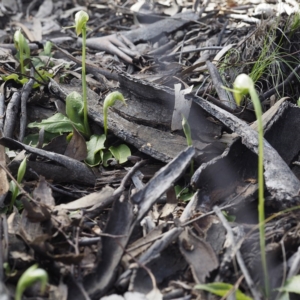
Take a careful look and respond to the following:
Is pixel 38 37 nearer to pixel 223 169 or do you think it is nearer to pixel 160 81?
pixel 160 81

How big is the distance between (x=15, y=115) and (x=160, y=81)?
72 cm

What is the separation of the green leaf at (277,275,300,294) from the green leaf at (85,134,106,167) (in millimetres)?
912

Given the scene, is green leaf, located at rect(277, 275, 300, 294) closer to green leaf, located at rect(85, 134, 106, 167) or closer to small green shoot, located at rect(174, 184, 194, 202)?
small green shoot, located at rect(174, 184, 194, 202)

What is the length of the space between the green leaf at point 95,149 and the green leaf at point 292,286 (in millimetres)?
912

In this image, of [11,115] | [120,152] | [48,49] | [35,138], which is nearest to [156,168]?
[120,152]

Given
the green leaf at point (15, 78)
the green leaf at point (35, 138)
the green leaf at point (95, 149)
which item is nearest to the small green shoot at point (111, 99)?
the green leaf at point (95, 149)

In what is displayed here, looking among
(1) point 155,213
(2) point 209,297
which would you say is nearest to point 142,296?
(2) point 209,297

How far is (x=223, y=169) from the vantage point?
75.9 inches

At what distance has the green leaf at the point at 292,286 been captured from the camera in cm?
146

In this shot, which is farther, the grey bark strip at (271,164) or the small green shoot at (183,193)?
the small green shoot at (183,193)

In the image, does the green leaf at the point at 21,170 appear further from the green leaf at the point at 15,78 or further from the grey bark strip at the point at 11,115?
the green leaf at the point at 15,78

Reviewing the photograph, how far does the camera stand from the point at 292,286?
1.47 metres

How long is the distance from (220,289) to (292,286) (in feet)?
0.68

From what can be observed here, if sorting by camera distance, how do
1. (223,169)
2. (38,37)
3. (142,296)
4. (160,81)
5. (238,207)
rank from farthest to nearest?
(38,37)
(160,81)
(223,169)
(238,207)
(142,296)
